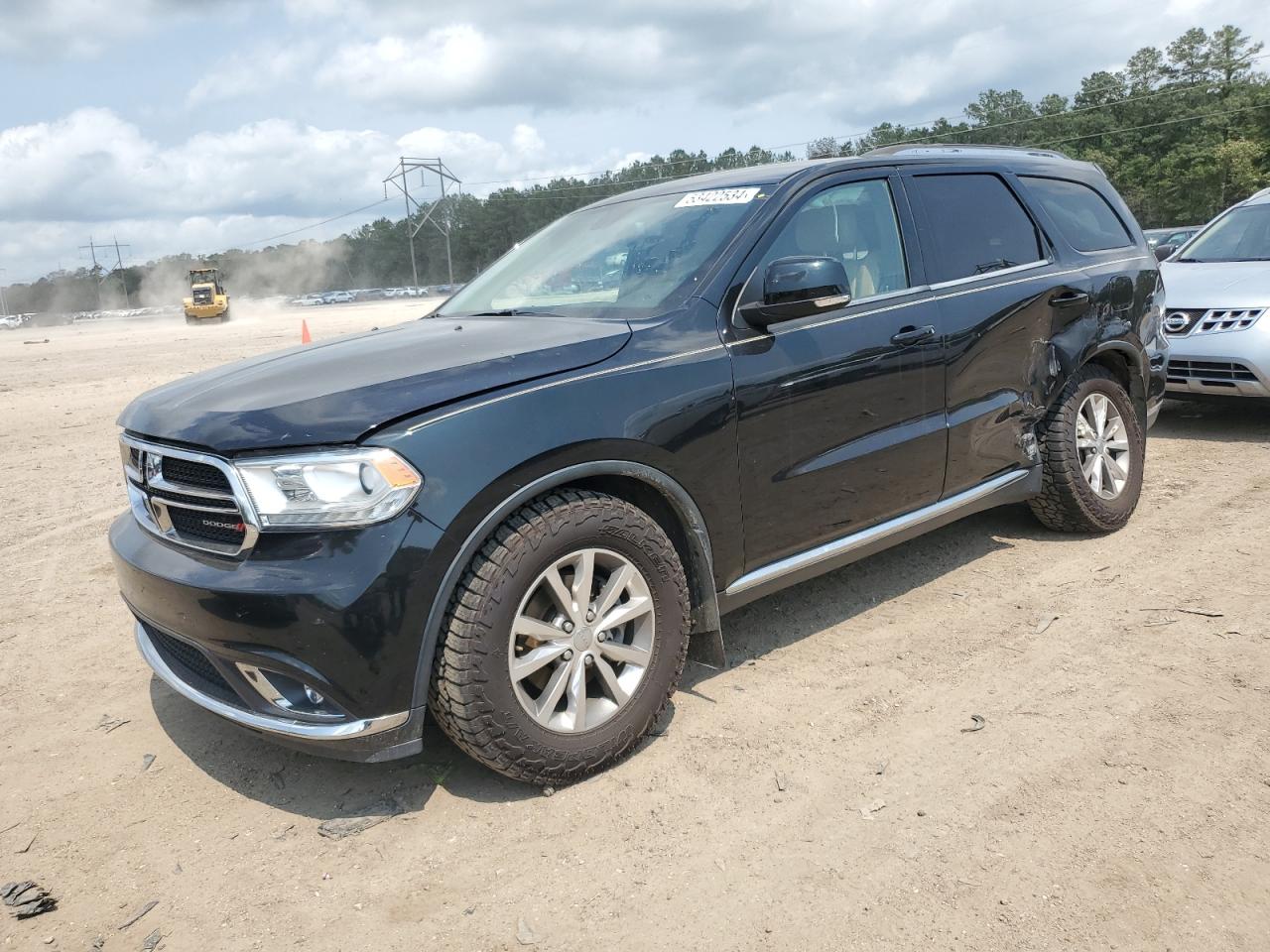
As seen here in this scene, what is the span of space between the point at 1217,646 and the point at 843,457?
161 centimetres

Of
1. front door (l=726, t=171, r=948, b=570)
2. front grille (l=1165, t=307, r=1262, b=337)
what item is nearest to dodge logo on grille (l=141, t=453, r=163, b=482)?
front door (l=726, t=171, r=948, b=570)

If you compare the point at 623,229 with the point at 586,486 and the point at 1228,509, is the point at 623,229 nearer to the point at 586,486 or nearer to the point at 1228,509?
the point at 586,486

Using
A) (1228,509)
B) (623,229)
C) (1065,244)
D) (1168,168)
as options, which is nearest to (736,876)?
(623,229)

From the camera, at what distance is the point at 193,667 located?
9.87 feet

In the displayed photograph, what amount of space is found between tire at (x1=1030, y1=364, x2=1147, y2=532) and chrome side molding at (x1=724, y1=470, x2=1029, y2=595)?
10.1 inches

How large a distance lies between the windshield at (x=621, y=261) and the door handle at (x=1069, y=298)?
70.1 inches

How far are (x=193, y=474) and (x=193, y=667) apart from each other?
0.63 meters

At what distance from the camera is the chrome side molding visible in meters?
3.49

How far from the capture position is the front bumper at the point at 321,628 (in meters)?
2.54

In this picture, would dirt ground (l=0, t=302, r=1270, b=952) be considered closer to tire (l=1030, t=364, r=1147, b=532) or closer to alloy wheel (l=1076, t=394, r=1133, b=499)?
tire (l=1030, t=364, r=1147, b=532)

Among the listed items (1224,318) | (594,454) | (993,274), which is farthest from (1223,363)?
(594,454)

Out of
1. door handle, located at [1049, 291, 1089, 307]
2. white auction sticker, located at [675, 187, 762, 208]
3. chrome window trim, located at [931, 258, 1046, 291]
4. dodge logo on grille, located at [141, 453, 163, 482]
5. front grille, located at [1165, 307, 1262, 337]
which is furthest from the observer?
front grille, located at [1165, 307, 1262, 337]

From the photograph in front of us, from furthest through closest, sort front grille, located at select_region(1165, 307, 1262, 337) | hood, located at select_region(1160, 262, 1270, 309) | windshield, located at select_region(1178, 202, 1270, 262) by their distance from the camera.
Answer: windshield, located at select_region(1178, 202, 1270, 262) < hood, located at select_region(1160, 262, 1270, 309) < front grille, located at select_region(1165, 307, 1262, 337)

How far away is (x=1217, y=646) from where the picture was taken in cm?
371
